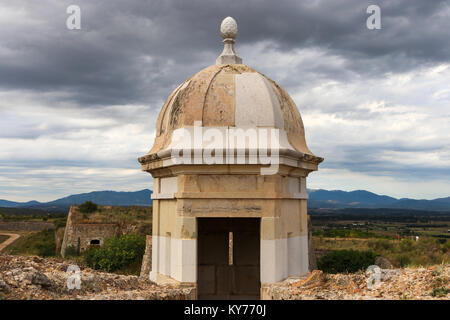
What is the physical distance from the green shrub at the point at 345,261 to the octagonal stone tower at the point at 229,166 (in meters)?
29.2

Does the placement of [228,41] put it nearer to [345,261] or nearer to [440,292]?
[440,292]

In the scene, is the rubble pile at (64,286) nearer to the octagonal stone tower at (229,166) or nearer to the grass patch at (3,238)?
the octagonal stone tower at (229,166)

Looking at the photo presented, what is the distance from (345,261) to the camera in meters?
36.1

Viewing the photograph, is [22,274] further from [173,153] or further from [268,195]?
[268,195]

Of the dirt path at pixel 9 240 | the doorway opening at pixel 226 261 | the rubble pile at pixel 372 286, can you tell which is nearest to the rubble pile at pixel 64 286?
the rubble pile at pixel 372 286

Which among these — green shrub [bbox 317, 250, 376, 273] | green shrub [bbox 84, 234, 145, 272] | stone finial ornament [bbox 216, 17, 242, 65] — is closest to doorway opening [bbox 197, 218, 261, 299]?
stone finial ornament [bbox 216, 17, 242, 65]

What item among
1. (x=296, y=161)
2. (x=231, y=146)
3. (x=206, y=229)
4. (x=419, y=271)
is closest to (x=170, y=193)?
(x=231, y=146)

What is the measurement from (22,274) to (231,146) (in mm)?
3290

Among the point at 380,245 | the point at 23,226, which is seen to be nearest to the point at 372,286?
the point at 380,245

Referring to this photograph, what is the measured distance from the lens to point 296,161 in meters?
7.29

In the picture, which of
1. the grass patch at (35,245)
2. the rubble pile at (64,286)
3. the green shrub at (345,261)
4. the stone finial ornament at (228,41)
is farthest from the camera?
the grass patch at (35,245)

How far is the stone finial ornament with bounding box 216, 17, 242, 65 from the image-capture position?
824 cm

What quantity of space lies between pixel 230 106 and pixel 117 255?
33672 mm

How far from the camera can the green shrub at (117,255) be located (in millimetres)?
38156
